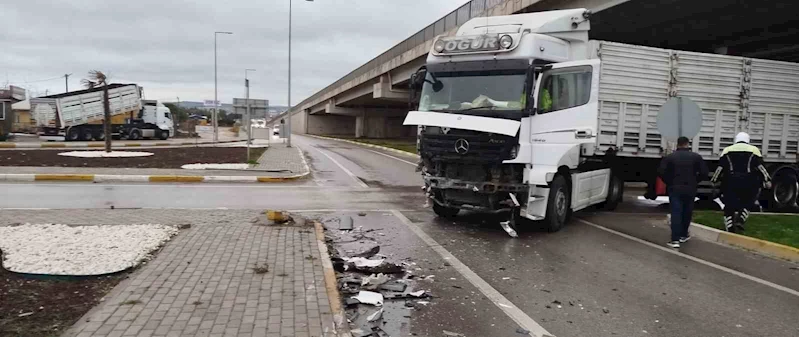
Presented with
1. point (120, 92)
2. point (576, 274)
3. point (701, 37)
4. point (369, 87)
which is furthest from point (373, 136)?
point (576, 274)

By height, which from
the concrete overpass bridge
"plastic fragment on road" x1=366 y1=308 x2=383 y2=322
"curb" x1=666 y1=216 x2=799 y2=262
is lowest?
"plastic fragment on road" x1=366 y1=308 x2=383 y2=322

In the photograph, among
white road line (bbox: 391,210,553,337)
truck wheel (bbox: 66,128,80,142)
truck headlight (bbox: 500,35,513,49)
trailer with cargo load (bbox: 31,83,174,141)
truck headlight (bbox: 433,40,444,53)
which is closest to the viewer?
white road line (bbox: 391,210,553,337)

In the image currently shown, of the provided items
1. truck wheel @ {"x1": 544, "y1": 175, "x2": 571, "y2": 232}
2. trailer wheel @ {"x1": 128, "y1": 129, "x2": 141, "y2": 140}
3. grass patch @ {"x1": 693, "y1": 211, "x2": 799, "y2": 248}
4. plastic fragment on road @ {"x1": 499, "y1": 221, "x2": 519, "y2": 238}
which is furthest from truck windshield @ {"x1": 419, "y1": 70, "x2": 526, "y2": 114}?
trailer wheel @ {"x1": 128, "y1": 129, "x2": 141, "y2": 140}

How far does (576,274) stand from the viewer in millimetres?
6602

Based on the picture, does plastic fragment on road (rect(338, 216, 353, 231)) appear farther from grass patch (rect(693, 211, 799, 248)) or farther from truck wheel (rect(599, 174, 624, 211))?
grass patch (rect(693, 211, 799, 248))

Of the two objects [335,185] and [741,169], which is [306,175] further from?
[741,169]

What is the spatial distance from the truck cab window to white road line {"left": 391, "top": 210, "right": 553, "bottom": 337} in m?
2.80

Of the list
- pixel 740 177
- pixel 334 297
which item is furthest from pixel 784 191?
pixel 334 297

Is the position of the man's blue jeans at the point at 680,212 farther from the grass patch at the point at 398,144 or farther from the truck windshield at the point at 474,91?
the grass patch at the point at 398,144

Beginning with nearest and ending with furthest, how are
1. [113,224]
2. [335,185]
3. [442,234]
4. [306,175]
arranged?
[113,224]
[442,234]
[335,185]
[306,175]

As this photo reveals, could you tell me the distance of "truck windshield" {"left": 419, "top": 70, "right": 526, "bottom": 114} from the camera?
8.72 m

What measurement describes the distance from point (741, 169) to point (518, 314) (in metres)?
6.09

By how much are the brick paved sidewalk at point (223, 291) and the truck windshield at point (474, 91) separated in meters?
3.14

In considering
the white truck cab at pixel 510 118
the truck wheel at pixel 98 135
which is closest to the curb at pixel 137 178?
the white truck cab at pixel 510 118
